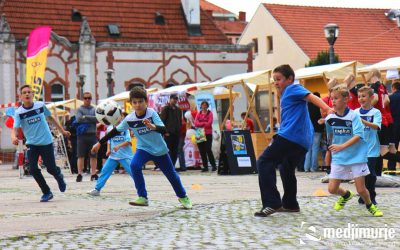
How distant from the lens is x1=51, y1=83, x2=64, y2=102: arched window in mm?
52719

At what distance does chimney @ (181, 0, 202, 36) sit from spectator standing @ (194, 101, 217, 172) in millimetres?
31452

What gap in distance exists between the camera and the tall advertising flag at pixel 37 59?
3709 centimetres

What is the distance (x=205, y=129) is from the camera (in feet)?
84.4

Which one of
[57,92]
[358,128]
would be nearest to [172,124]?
[358,128]

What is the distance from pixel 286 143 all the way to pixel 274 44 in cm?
5678

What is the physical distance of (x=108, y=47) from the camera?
5272cm

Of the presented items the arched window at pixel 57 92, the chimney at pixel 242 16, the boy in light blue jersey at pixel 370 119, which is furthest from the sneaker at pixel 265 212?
the chimney at pixel 242 16

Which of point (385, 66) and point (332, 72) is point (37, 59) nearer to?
point (332, 72)

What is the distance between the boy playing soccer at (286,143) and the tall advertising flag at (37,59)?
82.4 feet

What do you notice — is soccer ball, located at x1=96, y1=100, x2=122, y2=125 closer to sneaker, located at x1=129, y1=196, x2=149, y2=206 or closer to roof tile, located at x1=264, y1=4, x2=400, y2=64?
sneaker, located at x1=129, y1=196, x2=149, y2=206

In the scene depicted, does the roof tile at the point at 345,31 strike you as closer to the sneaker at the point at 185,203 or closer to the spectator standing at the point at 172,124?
the spectator standing at the point at 172,124

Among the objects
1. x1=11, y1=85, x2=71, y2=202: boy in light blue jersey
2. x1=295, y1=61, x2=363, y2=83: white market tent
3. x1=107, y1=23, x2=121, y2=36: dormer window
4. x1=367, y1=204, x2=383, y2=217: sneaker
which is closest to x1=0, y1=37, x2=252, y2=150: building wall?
x1=107, y1=23, x2=121, y2=36: dormer window

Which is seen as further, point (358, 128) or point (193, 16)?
point (193, 16)

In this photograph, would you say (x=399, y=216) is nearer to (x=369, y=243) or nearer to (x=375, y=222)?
(x=375, y=222)
